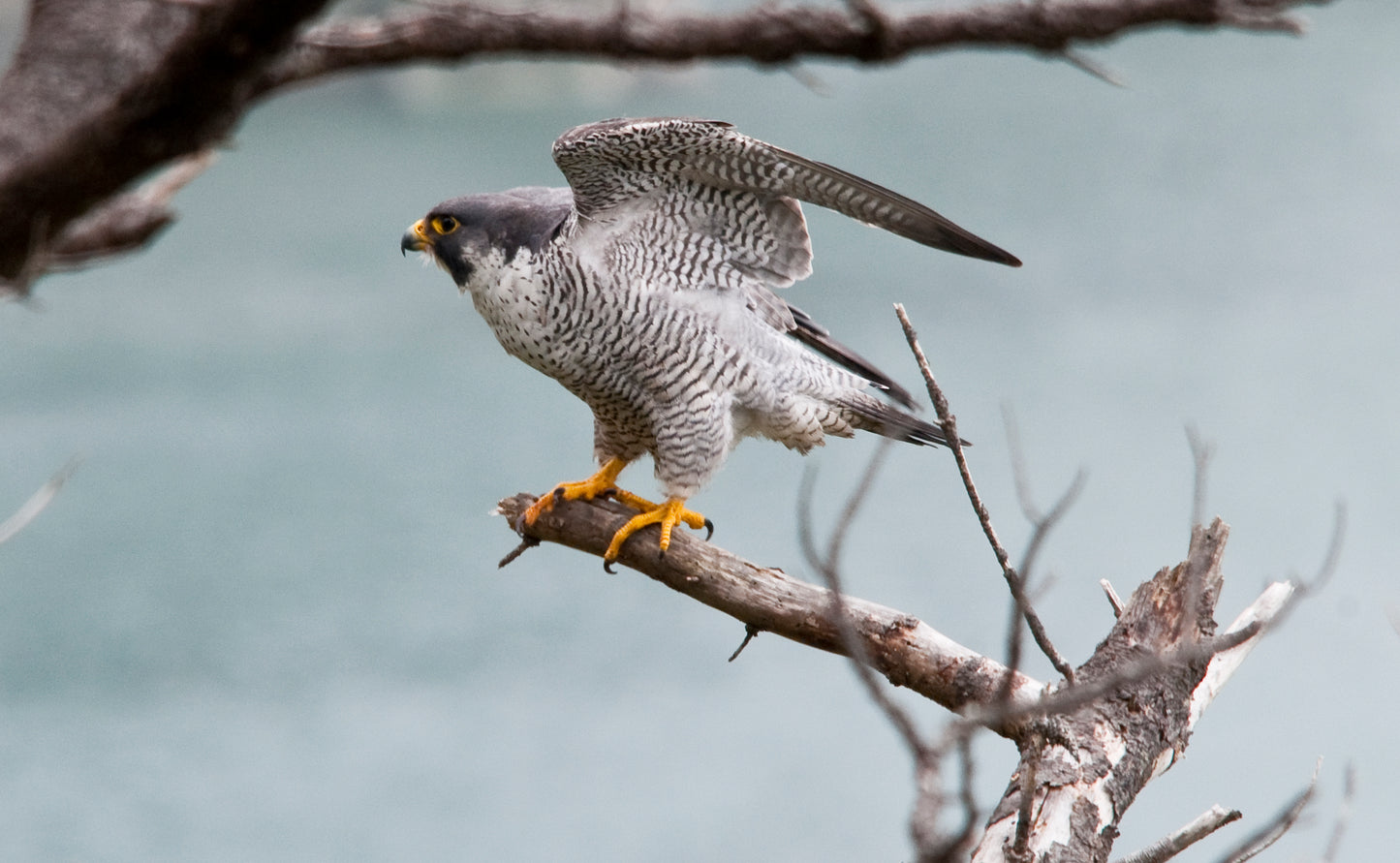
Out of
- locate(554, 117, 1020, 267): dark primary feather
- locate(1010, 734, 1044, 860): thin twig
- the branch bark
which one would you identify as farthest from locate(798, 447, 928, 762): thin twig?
locate(554, 117, 1020, 267): dark primary feather


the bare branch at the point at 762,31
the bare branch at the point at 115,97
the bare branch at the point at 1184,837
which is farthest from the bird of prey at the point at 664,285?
the bare branch at the point at 115,97

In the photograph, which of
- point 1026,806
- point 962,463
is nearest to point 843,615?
point 1026,806

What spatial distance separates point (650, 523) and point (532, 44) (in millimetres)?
997

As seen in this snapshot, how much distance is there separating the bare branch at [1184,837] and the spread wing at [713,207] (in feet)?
3.30

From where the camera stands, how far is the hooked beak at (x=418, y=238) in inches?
106

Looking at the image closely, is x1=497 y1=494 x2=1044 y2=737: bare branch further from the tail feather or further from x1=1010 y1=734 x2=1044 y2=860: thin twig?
the tail feather

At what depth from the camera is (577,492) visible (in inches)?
109

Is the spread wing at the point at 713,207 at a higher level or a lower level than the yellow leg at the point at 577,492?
higher

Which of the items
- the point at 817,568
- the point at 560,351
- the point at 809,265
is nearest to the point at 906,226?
the point at 809,265

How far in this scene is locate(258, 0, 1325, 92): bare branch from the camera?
1.80 meters

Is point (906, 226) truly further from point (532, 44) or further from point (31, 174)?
point (31, 174)

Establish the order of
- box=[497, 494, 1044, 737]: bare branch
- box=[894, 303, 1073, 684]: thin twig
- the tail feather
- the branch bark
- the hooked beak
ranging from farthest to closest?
the tail feather < the hooked beak < box=[497, 494, 1044, 737]: bare branch < the branch bark < box=[894, 303, 1073, 684]: thin twig

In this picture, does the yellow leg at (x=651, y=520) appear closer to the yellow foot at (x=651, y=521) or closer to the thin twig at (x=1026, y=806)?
the yellow foot at (x=651, y=521)

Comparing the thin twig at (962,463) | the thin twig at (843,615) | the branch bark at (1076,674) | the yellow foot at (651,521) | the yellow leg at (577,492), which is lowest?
the yellow leg at (577,492)
